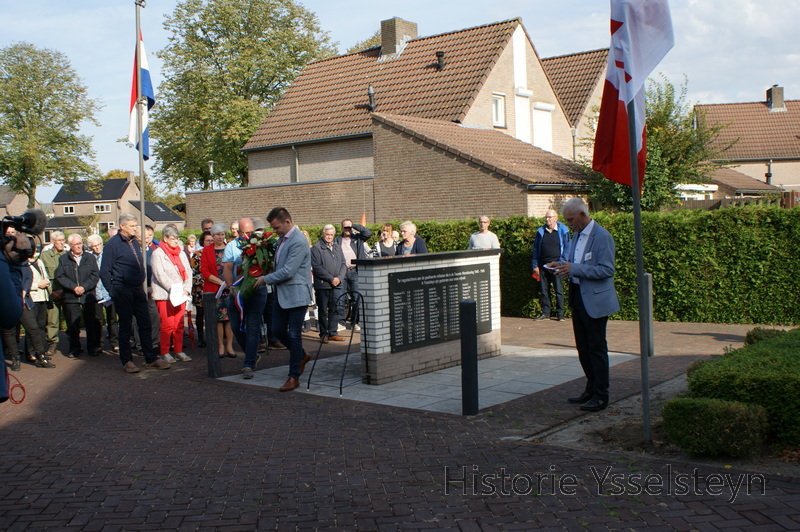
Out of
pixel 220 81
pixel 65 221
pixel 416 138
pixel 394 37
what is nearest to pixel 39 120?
pixel 220 81

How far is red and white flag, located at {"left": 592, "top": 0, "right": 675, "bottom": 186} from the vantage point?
616 cm

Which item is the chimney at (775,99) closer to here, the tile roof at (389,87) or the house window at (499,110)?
the tile roof at (389,87)

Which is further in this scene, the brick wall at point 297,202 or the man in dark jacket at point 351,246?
the brick wall at point 297,202

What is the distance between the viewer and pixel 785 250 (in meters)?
12.6

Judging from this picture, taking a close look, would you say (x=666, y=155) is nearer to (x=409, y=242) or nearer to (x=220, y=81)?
(x=409, y=242)

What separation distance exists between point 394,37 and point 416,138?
10450 millimetres

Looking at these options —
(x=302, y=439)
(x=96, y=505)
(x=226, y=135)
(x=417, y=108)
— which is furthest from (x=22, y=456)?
(x=226, y=135)

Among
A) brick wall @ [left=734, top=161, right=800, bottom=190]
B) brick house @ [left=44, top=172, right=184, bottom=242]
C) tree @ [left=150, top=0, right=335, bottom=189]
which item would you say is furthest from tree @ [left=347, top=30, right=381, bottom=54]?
brick house @ [left=44, top=172, right=184, bottom=242]

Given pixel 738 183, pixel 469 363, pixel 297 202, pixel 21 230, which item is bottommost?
pixel 469 363

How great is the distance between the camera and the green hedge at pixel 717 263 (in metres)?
12.6

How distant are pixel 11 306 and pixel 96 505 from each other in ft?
5.71

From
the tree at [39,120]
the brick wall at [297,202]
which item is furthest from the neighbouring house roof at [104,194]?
the brick wall at [297,202]

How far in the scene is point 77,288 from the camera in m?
11.7

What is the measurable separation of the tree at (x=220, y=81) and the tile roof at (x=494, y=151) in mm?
19965
